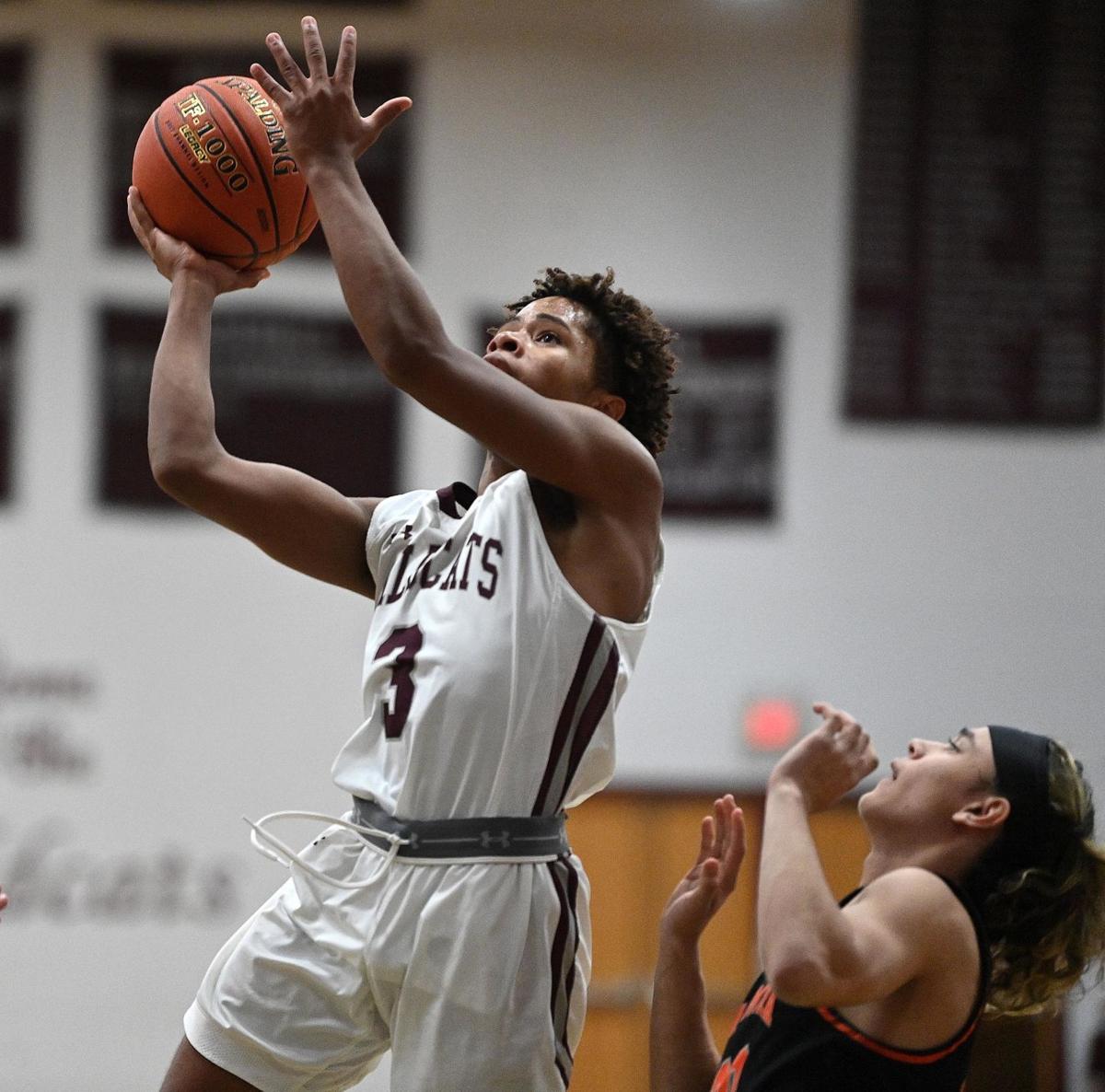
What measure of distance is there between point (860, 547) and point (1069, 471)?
0.90m

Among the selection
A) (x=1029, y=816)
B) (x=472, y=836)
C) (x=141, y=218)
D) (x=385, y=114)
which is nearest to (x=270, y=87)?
(x=385, y=114)

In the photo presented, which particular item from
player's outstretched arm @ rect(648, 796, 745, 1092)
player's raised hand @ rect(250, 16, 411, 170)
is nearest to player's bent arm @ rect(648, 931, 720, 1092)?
player's outstretched arm @ rect(648, 796, 745, 1092)

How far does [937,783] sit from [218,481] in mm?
1252

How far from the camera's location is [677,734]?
6.11 metres

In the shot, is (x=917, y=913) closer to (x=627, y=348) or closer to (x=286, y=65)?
(x=627, y=348)

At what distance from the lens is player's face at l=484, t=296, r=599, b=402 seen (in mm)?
2629

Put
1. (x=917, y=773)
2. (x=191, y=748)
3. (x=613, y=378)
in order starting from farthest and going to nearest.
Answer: (x=191, y=748)
(x=613, y=378)
(x=917, y=773)

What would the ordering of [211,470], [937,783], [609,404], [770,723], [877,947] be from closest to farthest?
[877,947]
[937,783]
[211,470]
[609,404]
[770,723]

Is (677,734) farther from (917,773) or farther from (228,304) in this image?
(917,773)

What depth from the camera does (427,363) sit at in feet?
7.39

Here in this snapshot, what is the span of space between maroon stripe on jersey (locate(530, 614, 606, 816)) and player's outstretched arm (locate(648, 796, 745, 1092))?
275 millimetres

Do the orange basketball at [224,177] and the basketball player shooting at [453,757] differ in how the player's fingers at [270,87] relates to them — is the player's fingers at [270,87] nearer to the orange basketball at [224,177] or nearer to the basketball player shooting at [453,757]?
the basketball player shooting at [453,757]

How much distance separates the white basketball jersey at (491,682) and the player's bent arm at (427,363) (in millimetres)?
184

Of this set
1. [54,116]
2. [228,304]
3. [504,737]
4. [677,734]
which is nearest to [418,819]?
[504,737]
